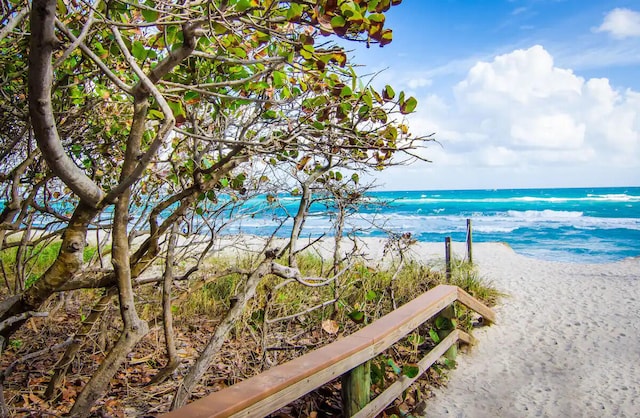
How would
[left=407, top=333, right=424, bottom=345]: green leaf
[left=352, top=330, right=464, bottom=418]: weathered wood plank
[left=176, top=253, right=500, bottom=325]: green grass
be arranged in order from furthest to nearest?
[left=176, top=253, right=500, bottom=325]: green grass < [left=407, top=333, right=424, bottom=345]: green leaf < [left=352, top=330, right=464, bottom=418]: weathered wood plank

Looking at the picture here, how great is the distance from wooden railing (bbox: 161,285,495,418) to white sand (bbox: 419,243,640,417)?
0.67 m

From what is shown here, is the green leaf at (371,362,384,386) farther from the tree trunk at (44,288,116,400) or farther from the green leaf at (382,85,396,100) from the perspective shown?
the green leaf at (382,85,396,100)

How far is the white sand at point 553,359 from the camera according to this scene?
3943 millimetres

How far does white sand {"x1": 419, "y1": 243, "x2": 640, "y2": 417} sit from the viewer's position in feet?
12.9

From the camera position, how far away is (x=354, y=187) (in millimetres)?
4355

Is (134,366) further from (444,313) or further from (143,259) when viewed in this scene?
(444,313)

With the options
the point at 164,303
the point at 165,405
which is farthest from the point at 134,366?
the point at 164,303

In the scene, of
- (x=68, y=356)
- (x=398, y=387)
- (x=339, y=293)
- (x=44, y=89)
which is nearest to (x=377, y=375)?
(x=398, y=387)

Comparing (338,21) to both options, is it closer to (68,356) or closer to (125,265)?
(125,265)

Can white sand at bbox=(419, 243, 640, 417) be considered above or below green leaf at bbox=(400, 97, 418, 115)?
below

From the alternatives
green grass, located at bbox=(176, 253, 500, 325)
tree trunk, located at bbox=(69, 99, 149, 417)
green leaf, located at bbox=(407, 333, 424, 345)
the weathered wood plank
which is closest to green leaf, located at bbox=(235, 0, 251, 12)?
tree trunk, located at bbox=(69, 99, 149, 417)

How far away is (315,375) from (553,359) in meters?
4.19

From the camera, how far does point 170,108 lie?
1.99 m

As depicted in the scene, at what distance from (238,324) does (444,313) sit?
228 centimetres
